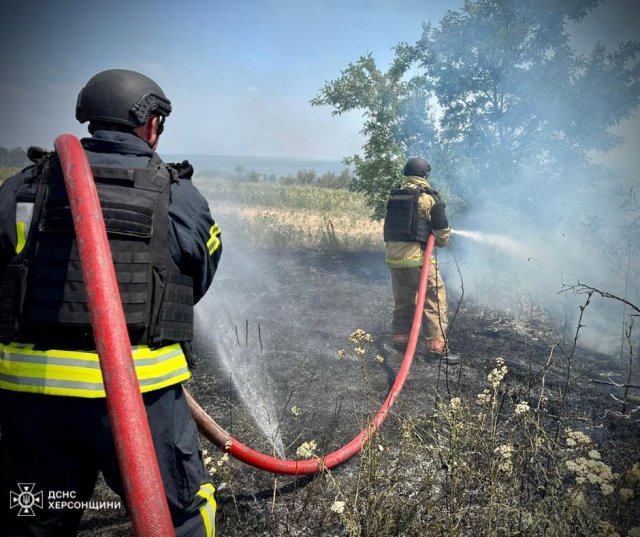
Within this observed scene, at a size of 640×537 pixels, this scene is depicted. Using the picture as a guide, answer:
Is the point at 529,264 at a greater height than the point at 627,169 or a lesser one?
lesser

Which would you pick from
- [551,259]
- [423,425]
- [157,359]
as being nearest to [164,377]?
[157,359]

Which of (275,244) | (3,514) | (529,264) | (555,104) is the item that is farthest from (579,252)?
(3,514)

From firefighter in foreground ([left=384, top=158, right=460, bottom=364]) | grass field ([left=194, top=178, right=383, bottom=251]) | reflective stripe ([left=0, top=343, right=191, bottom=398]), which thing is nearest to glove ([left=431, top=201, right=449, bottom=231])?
firefighter in foreground ([left=384, top=158, right=460, bottom=364])

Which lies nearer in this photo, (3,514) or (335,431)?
(3,514)

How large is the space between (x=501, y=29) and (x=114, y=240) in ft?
23.8

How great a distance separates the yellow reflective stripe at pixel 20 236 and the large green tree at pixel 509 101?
6919 millimetres

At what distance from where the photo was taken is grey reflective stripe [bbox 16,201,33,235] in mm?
1521

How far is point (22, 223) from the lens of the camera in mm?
1526

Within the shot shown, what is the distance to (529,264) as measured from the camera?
25.0ft

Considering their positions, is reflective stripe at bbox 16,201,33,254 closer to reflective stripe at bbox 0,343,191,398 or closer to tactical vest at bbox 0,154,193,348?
tactical vest at bbox 0,154,193,348

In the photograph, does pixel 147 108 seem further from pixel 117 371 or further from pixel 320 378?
pixel 320 378

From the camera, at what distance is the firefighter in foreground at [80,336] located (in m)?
1.41

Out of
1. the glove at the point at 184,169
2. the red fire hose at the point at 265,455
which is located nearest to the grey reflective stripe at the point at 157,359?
the red fire hose at the point at 265,455

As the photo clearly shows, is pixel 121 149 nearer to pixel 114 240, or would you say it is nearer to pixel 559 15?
pixel 114 240
